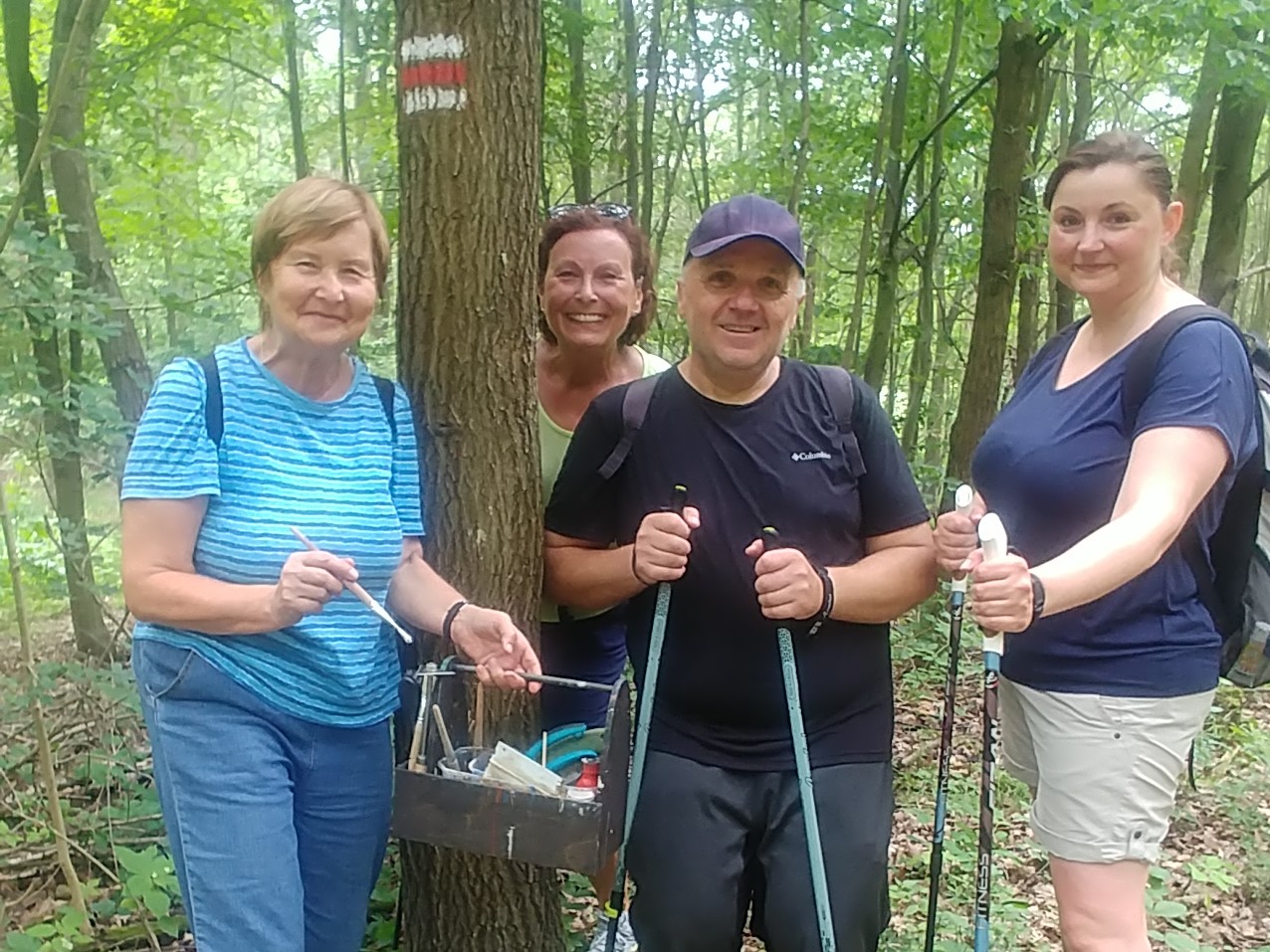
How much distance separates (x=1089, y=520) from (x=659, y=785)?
122cm

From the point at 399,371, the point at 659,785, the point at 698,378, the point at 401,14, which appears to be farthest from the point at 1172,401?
the point at 401,14

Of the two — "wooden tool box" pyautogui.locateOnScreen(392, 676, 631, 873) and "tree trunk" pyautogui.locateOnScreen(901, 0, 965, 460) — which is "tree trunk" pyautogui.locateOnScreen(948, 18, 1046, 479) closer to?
"tree trunk" pyautogui.locateOnScreen(901, 0, 965, 460)

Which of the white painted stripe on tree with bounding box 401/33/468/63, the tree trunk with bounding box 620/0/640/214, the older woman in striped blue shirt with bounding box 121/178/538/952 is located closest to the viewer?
the older woman in striped blue shirt with bounding box 121/178/538/952

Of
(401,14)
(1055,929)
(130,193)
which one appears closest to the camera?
(401,14)

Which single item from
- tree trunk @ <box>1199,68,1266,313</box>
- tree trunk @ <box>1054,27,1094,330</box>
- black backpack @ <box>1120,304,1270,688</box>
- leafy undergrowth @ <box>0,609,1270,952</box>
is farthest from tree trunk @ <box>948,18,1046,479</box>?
black backpack @ <box>1120,304,1270,688</box>

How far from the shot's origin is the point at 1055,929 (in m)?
4.18

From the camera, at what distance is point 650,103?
27.8 ft

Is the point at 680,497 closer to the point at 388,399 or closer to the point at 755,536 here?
the point at 755,536

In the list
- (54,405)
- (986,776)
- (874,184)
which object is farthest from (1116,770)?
(874,184)

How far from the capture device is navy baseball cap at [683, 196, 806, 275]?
2488 millimetres

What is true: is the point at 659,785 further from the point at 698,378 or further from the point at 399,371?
the point at 399,371

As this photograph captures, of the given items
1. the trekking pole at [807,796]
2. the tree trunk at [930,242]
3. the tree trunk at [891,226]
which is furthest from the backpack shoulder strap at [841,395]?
the tree trunk at [891,226]

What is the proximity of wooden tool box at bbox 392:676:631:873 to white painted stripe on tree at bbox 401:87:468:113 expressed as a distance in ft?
5.27

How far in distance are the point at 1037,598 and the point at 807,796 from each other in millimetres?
701
